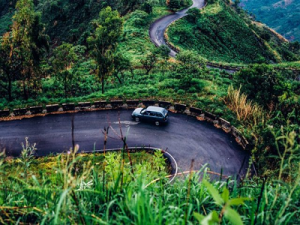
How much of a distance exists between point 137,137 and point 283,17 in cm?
19148

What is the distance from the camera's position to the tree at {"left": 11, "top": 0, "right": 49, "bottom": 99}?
818 inches

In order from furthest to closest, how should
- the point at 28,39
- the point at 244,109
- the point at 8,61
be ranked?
the point at 8,61
the point at 28,39
the point at 244,109

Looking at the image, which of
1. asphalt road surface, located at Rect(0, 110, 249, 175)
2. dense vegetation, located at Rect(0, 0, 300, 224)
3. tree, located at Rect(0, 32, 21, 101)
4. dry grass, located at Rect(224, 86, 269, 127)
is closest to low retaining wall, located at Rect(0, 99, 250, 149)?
asphalt road surface, located at Rect(0, 110, 249, 175)

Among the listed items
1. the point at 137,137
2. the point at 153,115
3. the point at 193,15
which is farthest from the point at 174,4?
the point at 137,137

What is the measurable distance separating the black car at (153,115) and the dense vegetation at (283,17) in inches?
5897

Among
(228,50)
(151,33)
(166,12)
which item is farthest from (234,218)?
(166,12)

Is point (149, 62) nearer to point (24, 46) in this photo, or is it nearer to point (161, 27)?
point (24, 46)

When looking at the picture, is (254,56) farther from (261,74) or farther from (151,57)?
(261,74)

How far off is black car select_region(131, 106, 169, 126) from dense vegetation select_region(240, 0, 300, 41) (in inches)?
5897

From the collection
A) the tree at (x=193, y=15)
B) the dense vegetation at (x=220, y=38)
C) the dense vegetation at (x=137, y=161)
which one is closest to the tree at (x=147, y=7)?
the dense vegetation at (x=220, y=38)

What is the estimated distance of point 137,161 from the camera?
52.4ft

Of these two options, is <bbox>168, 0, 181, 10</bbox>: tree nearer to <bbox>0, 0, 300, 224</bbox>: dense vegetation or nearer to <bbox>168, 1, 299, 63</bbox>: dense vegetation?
<bbox>168, 1, 299, 63</bbox>: dense vegetation

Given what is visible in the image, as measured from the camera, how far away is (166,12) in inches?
2378

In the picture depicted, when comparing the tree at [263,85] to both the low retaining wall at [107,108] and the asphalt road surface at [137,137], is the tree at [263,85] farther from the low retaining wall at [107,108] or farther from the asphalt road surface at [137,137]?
the asphalt road surface at [137,137]
